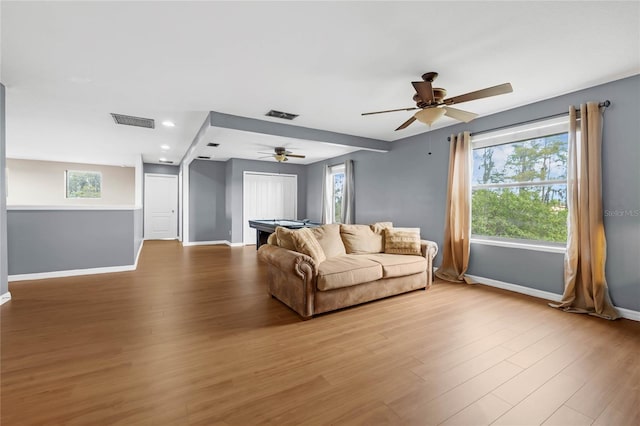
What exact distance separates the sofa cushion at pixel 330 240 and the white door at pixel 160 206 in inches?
289

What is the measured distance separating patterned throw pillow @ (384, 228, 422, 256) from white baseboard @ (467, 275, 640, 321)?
3.99 feet

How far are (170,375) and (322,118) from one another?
382 centimetres

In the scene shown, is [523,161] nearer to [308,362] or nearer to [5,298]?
[308,362]

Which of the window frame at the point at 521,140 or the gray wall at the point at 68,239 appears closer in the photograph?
the window frame at the point at 521,140

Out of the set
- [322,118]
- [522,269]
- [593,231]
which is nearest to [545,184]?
[593,231]

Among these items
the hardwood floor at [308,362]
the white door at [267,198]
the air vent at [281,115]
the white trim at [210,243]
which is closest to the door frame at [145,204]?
the white trim at [210,243]

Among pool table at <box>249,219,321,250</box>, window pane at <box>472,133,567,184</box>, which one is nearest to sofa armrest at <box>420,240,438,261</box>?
window pane at <box>472,133,567,184</box>

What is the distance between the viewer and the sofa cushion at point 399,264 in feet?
11.3

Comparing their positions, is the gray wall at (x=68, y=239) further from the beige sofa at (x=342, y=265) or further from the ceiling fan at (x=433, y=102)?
the ceiling fan at (x=433, y=102)

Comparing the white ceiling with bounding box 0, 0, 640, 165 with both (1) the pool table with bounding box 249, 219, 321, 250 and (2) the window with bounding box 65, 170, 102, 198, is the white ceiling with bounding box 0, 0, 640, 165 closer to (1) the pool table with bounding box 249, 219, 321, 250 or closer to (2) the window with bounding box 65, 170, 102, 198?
(1) the pool table with bounding box 249, 219, 321, 250

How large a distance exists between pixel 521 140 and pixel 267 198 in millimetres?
6452

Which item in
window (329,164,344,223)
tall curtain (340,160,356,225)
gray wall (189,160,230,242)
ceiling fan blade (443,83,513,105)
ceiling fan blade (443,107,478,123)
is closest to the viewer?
ceiling fan blade (443,83,513,105)

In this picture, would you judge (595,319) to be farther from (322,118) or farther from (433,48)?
(322,118)

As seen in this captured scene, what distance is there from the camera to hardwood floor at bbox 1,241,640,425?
1602 mm
